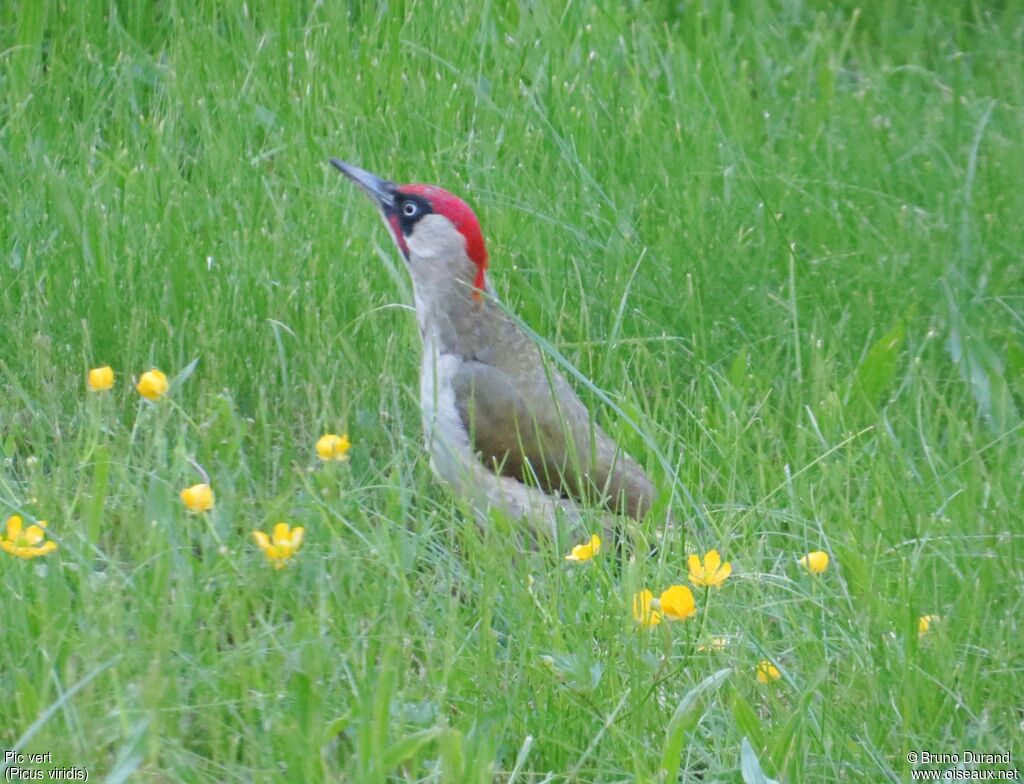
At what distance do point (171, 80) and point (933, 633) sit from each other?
342 centimetres

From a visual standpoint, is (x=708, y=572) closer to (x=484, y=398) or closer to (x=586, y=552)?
(x=586, y=552)

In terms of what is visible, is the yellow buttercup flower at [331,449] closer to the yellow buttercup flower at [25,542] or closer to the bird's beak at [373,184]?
the yellow buttercup flower at [25,542]

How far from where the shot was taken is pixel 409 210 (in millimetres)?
4492

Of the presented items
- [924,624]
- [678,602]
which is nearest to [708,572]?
[678,602]

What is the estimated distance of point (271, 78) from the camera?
18.0 ft

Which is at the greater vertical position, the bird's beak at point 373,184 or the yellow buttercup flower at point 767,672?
the yellow buttercup flower at point 767,672

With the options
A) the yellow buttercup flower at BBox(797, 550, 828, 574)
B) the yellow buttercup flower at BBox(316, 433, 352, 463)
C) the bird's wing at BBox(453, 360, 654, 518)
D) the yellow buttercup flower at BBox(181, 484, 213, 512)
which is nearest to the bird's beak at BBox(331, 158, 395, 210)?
the bird's wing at BBox(453, 360, 654, 518)

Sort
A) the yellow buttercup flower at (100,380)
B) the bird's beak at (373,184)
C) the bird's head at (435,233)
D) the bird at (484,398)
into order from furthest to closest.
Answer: the bird's beak at (373,184) < the bird's head at (435,233) < the bird at (484,398) < the yellow buttercup flower at (100,380)

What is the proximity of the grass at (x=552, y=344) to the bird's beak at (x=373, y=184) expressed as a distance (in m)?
0.23

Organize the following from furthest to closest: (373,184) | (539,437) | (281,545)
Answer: (373,184) → (539,437) → (281,545)

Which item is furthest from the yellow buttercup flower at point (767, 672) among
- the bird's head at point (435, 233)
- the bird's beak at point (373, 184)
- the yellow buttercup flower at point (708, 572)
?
the bird's beak at point (373, 184)

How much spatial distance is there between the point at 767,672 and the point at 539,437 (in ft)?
4.09

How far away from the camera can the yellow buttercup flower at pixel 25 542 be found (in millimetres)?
2930

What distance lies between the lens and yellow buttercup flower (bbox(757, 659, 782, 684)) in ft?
9.69
